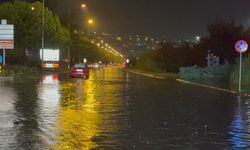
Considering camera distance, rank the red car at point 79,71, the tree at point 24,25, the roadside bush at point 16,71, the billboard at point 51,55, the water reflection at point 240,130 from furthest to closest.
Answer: the billboard at point 51,55, the tree at point 24,25, the red car at point 79,71, the roadside bush at point 16,71, the water reflection at point 240,130

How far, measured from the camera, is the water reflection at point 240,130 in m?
11.1

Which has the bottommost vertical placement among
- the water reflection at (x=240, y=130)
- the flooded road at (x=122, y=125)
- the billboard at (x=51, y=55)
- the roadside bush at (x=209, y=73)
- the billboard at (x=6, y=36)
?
the water reflection at (x=240, y=130)

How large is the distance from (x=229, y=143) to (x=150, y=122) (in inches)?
149

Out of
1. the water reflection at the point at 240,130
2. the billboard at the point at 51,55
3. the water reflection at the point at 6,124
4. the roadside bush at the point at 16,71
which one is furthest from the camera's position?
the billboard at the point at 51,55

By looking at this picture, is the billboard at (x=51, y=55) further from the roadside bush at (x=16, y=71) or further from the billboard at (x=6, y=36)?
the billboard at (x=6, y=36)

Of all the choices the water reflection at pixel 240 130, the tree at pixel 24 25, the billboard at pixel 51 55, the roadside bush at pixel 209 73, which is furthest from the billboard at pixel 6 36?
the water reflection at pixel 240 130

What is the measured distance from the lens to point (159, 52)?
84.9 m

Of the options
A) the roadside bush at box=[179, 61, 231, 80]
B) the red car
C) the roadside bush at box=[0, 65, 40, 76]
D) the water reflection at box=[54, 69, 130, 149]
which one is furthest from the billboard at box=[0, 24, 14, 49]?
the water reflection at box=[54, 69, 130, 149]

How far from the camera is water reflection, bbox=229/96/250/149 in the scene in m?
11.1

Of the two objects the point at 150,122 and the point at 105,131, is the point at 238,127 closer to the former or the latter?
the point at 150,122

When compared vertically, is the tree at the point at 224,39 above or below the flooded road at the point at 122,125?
above

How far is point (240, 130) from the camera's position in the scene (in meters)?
13.1

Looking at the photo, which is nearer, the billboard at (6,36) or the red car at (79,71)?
the billboard at (6,36)

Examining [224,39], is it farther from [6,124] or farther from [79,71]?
[6,124]
